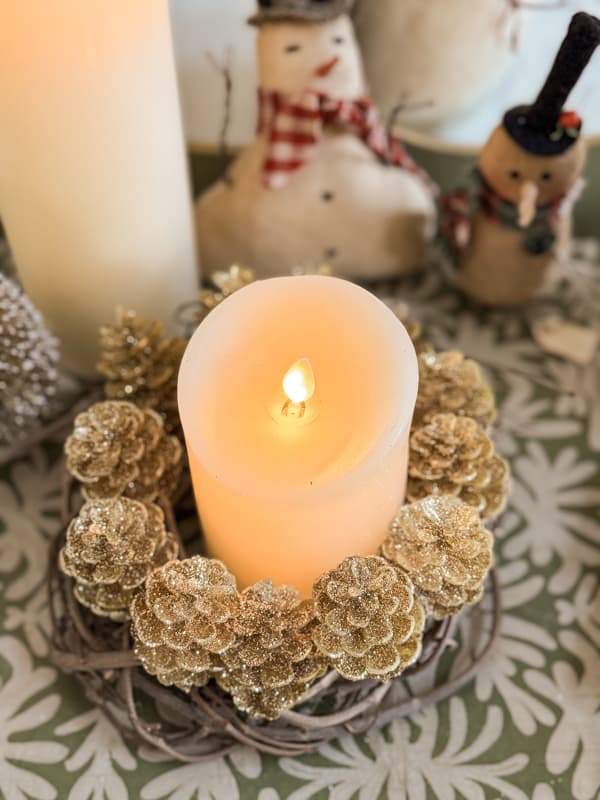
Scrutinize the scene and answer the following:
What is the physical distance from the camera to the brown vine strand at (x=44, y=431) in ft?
1.91

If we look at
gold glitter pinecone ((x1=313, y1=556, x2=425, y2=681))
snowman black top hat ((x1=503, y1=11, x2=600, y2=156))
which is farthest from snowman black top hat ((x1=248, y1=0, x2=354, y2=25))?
gold glitter pinecone ((x1=313, y1=556, x2=425, y2=681))

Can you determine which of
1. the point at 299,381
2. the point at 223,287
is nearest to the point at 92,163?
the point at 223,287

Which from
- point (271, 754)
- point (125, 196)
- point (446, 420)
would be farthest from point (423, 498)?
point (125, 196)

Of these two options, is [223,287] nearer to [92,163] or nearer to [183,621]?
[92,163]

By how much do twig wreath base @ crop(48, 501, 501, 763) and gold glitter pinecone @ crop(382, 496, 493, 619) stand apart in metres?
0.04

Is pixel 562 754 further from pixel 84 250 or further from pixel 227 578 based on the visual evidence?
pixel 84 250

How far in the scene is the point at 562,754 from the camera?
483 mm

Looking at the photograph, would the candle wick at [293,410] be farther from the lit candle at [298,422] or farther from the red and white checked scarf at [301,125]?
the red and white checked scarf at [301,125]

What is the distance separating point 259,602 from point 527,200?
1.19 feet

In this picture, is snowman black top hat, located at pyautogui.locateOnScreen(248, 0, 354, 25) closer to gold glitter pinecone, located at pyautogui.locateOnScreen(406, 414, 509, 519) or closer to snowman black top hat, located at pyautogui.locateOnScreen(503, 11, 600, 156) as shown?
snowman black top hat, located at pyautogui.locateOnScreen(503, 11, 600, 156)

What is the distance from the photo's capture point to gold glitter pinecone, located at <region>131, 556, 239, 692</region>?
412 millimetres

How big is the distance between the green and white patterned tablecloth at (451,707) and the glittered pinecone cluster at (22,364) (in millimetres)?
74

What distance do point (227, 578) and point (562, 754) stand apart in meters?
0.24

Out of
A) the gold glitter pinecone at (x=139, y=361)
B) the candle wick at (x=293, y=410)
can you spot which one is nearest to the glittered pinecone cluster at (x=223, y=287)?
the gold glitter pinecone at (x=139, y=361)
